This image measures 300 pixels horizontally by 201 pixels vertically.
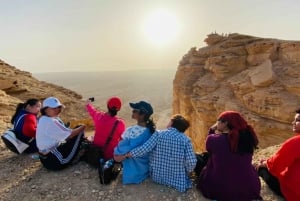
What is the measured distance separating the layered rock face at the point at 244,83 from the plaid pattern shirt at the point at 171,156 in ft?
38.4

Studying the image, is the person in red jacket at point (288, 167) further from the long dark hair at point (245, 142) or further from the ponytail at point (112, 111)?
the ponytail at point (112, 111)

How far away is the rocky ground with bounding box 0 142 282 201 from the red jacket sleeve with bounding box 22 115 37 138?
2.43 ft

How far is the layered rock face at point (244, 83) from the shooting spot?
16.2 m

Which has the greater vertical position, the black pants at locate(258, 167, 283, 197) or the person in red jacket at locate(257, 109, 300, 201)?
the person in red jacket at locate(257, 109, 300, 201)

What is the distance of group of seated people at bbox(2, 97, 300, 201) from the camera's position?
15.5 ft

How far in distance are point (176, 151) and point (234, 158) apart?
1.01 metres

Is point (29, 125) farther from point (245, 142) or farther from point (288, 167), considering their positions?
point (288, 167)

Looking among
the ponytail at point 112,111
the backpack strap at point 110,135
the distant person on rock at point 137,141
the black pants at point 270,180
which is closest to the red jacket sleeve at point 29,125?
the backpack strap at point 110,135

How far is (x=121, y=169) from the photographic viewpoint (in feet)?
20.7

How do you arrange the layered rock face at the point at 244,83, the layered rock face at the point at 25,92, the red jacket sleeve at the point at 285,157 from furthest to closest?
the layered rock face at the point at 25,92 → the layered rock face at the point at 244,83 → the red jacket sleeve at the point at 285,157

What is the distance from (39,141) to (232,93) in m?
17.2

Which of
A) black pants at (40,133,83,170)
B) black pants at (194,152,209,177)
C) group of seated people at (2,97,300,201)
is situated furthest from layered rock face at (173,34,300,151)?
black pants at (40,133,83,170)

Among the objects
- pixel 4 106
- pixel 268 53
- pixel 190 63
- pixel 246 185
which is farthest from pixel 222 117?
pixel 190 63

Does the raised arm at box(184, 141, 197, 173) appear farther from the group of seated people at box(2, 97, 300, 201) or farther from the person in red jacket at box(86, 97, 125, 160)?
the person in red jacket at box(86, 97, 125, 160)
